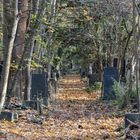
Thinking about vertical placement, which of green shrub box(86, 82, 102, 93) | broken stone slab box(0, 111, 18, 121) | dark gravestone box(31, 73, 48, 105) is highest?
dark gravestone box(31, 73, 48, 105)

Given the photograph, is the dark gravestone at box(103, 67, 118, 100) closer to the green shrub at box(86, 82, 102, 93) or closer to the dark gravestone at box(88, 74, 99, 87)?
the green shrub at box(86, 82, 102, 93)

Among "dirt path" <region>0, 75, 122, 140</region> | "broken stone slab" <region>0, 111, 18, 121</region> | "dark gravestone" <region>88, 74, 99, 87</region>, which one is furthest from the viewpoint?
"dark gravestone" <region>88, 74, 99, 87</region>

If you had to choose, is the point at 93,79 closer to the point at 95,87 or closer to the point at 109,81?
the point at 95,87

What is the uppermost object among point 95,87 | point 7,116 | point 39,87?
point 39,87

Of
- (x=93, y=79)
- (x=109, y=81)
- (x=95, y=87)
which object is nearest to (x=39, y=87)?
(x=109, y=81)

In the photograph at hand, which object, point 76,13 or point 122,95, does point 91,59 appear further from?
point 122,95

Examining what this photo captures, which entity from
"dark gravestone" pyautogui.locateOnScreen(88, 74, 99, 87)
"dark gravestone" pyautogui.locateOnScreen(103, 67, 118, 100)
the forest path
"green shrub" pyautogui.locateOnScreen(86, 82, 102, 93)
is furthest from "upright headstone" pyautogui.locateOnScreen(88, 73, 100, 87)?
the forest path

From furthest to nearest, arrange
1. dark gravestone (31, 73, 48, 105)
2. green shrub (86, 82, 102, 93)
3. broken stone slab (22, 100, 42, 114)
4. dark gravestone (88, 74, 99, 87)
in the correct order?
dark gravestone (88, 74, 99, 87) → green shrub (86, 82, 102, 93) → dark gravestone (31, 73, 48, 105) → broken stone slab (22, 100, 42, 114)

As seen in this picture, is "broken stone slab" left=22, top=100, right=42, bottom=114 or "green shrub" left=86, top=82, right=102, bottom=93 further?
"green shrub" left=86, top=82, right=102, bottom=93

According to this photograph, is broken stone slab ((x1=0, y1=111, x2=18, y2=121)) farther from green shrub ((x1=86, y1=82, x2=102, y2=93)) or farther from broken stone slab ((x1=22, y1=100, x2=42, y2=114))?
green shrub ((x1=86, y1=82, x2=102, y2=93))

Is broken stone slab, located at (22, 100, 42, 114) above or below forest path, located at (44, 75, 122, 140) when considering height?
above

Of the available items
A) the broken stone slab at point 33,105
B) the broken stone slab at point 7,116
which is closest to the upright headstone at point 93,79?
the broken stone slab at point 33,105

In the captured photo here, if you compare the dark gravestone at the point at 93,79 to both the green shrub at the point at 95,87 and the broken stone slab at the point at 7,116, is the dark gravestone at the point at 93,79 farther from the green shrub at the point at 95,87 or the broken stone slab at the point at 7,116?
the broken stone slab at the point at 7,116

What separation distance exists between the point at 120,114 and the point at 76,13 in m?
6.96
